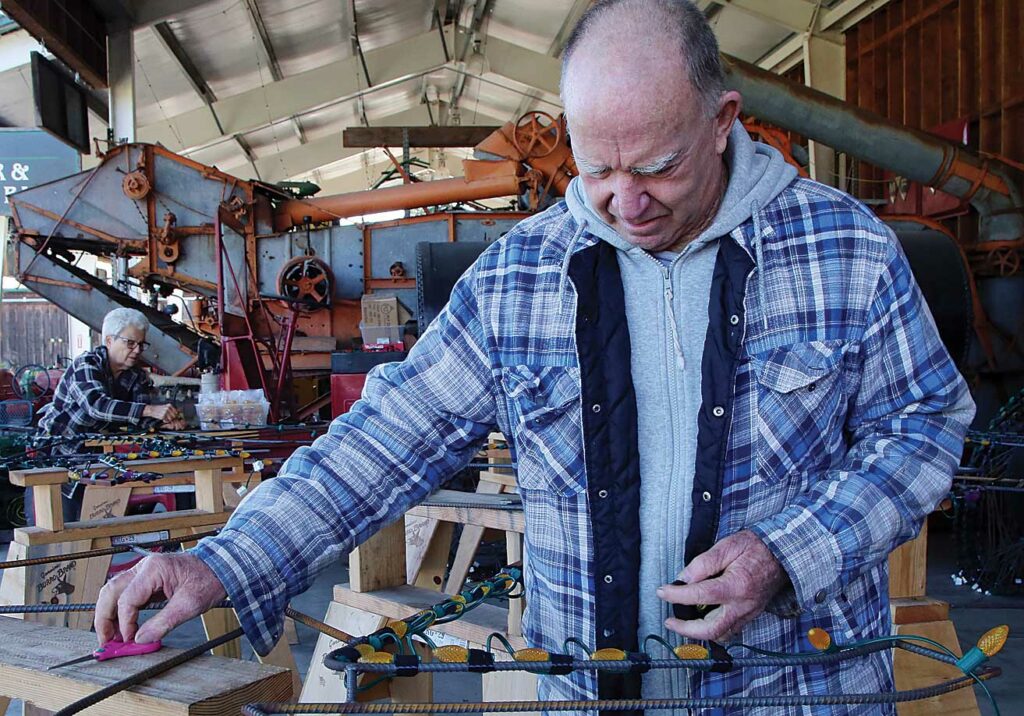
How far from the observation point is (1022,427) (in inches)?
187

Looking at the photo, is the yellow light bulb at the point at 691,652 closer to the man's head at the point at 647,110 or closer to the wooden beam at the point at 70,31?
the man's head at the point at 647,110

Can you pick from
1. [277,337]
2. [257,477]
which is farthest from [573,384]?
[277,337]

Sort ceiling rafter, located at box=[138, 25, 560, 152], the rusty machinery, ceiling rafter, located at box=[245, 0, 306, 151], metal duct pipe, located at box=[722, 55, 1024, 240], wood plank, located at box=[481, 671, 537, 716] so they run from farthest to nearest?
ceiling rafter, located at box=[138, 25, 560, 152] < ceiling rafter, located at box=[245, 0, 306, 151] < the rusty machinery < metal duct pipe, located at box=[722, 55, 1024, 240] < wood plank, located at box=[481, 671, 537, 716]

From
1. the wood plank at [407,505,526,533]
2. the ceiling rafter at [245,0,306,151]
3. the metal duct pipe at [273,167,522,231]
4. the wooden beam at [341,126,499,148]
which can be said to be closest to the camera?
the wood plank at [407,505,526,533]

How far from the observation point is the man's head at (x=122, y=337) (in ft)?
16.2

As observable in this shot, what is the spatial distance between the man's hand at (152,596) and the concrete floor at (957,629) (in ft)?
7.98

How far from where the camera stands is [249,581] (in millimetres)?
1303

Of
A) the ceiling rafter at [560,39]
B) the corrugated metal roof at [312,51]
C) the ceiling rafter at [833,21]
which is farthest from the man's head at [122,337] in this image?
the ceiling rafter at [833,21]

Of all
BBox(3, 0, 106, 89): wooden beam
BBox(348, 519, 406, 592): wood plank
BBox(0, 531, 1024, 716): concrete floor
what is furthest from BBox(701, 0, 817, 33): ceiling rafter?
BBox(348, 519, 406, 592): wood plank

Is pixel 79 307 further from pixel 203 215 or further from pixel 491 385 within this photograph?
pixel 491 385

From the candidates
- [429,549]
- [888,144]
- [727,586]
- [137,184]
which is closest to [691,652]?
[727,586]

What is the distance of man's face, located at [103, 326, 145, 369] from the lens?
16.3 feet

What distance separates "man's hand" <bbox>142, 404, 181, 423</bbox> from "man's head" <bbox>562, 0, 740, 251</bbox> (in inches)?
156

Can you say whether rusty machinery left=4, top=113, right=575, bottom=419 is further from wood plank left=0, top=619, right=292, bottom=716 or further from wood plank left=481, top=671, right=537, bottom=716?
wood plank left=0, top=619, right=292, bottom=716
